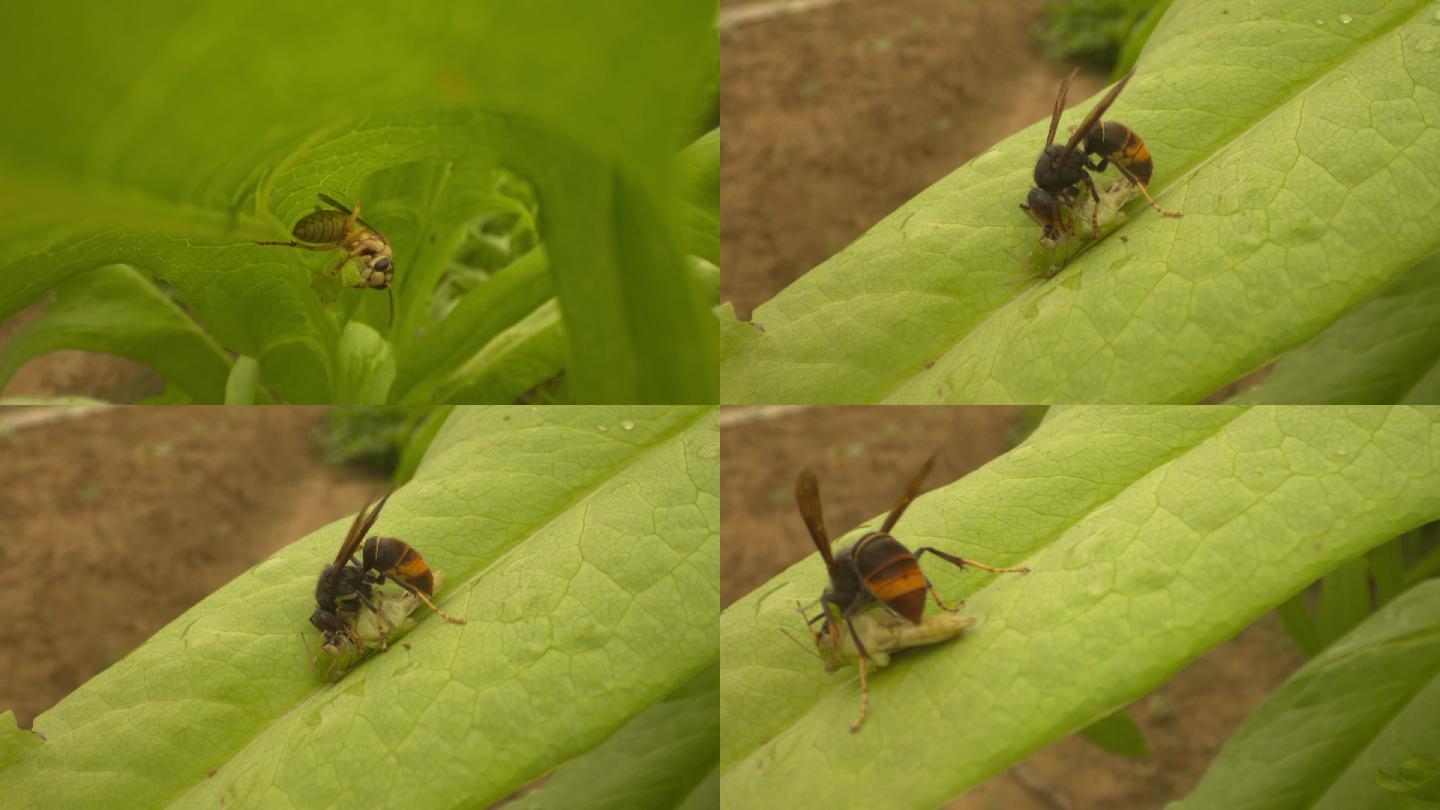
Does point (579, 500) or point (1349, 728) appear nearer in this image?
point (579, 500)

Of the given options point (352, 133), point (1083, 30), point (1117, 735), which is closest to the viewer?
point (352, 133)

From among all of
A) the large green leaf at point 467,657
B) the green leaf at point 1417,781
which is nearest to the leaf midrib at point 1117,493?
the large green leaf at point 467,657

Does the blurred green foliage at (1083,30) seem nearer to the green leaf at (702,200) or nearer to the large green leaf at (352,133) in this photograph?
the green leaf at (702,200)

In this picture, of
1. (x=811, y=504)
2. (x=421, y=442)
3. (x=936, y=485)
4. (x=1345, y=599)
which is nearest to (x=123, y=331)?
(x=421, y=442)

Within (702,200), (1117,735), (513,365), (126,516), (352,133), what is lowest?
(126,516)

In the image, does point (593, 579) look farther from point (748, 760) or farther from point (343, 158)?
point (343, 158)

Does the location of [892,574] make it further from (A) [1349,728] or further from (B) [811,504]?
(A) [1349,728]
